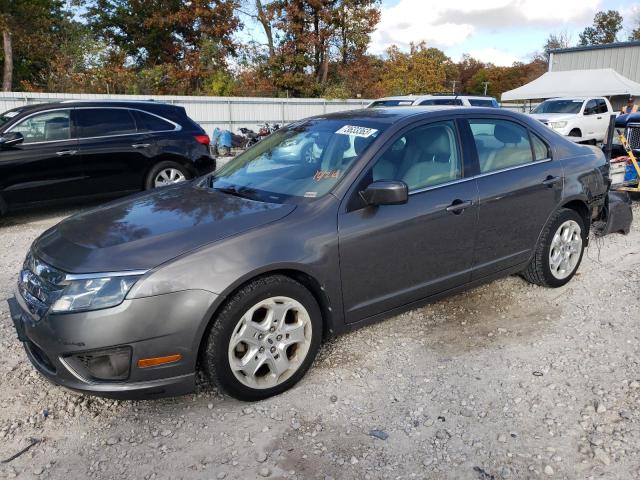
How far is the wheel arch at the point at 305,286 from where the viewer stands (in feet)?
8.99

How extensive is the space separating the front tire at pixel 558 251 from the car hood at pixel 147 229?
241 cm

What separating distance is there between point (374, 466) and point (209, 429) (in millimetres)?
891

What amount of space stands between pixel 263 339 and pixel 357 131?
1563mm

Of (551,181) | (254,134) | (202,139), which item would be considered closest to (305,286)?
(551,181)

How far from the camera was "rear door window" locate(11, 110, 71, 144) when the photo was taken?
6973 millimetres

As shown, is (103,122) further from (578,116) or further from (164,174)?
(578,116)

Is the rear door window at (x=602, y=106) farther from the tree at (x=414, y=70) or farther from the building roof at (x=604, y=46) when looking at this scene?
the tree at (x=414, y=70)

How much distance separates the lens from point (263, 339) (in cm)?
292

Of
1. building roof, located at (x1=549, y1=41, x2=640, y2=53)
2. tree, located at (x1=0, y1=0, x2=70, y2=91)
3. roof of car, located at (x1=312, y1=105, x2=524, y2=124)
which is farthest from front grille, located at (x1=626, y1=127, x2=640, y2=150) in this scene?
building roof, located at (x1=549, y1=41, x2=640, y2=53)

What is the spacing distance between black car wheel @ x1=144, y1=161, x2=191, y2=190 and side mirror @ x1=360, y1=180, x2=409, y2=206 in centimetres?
526

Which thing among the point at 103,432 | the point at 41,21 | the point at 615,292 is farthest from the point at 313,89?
the point at 103,432

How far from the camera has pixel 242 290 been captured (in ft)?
9.20

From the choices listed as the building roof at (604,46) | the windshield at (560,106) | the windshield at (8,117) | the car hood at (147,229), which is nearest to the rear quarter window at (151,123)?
the windshield at (8,117)

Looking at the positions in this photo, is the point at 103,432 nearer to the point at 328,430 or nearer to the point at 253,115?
the point at 328,430
